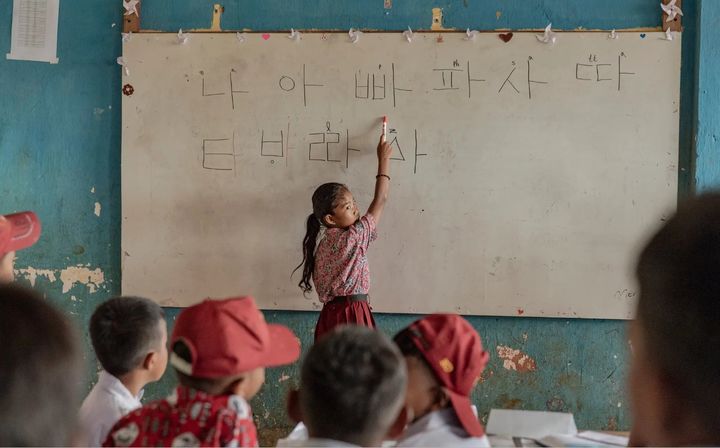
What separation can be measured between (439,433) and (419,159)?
78.1 inches

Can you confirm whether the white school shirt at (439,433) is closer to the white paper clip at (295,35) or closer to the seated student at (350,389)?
the seated student at (350,389)

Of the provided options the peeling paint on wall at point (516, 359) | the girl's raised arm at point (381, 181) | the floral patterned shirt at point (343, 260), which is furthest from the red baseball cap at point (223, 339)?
the peeling paint on wall at point (516, 359)

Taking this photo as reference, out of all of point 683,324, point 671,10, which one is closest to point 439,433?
point 683,324

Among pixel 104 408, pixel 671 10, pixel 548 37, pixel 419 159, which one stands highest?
pixel 671 10

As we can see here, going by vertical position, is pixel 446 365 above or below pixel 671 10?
below

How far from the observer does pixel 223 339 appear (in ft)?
4.75

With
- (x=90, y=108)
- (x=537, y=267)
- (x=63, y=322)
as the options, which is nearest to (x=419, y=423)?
(x=63, y=322)

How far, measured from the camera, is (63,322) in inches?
35.7

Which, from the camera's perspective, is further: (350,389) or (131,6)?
(131,6)

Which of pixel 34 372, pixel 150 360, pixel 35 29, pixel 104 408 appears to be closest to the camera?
pixel 34 372

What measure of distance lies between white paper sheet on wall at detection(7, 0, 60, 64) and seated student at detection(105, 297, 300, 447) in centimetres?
253

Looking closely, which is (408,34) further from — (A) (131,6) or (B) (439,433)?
(B) (439,433)

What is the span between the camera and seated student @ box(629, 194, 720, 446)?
0.61 metres

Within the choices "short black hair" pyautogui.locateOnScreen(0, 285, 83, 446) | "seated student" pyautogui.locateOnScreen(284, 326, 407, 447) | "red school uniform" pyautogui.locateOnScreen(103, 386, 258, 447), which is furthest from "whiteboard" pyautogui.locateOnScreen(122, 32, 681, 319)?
"short black hair" pyautogui.locateOnScreen(0, 285, 83, 446)
